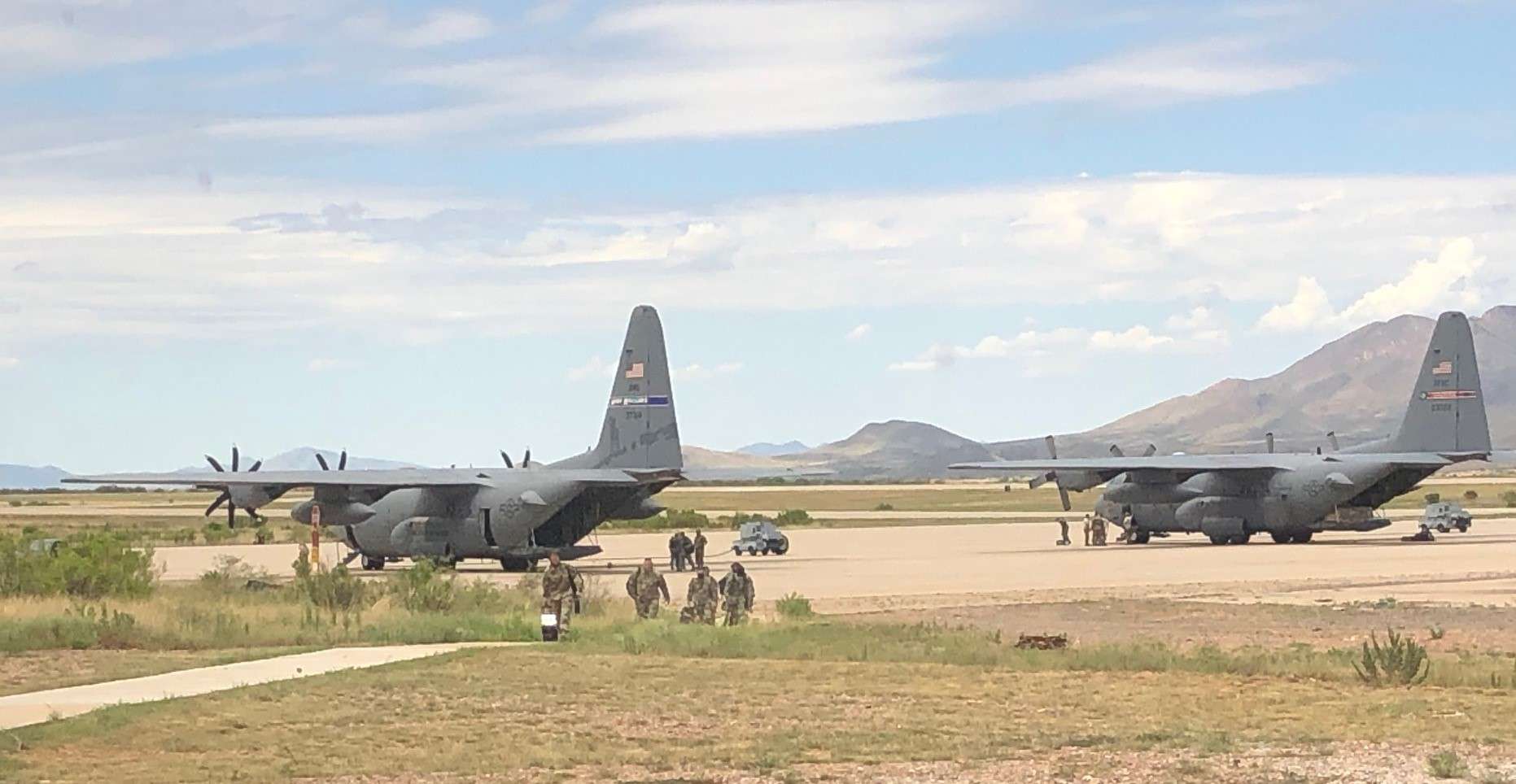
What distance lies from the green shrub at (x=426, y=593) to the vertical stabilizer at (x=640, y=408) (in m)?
15.8

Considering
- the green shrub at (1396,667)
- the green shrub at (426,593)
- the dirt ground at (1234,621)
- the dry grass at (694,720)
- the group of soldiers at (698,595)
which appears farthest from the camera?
the green shrub at (426,593)

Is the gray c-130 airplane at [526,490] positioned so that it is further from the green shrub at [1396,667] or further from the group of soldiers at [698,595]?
the green shrub at [1396,667]

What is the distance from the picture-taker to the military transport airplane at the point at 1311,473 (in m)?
64.4

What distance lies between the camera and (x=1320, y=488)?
64.2 metres

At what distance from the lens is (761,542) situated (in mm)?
65250

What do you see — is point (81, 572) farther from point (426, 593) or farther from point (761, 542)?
point (761, 542)

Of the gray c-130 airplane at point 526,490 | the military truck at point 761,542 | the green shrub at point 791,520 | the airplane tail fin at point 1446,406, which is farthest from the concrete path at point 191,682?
the green shrub at point 791,520

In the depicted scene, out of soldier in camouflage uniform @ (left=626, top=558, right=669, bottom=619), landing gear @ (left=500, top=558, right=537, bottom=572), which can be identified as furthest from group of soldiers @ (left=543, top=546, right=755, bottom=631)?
landing gear @ (left=500, top=558, right=537, bottom=572)

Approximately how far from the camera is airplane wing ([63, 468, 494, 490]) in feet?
164

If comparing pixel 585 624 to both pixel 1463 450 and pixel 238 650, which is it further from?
pixel 1463 450

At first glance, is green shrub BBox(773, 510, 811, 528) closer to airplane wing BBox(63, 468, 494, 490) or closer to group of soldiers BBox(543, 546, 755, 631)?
airplane wing BBox(63, 468, 494, 490)

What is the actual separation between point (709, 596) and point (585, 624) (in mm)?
1982

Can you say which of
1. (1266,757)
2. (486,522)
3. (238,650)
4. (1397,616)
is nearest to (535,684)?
(238,650)

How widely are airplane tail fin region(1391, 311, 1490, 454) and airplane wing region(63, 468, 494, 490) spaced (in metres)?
30.4
